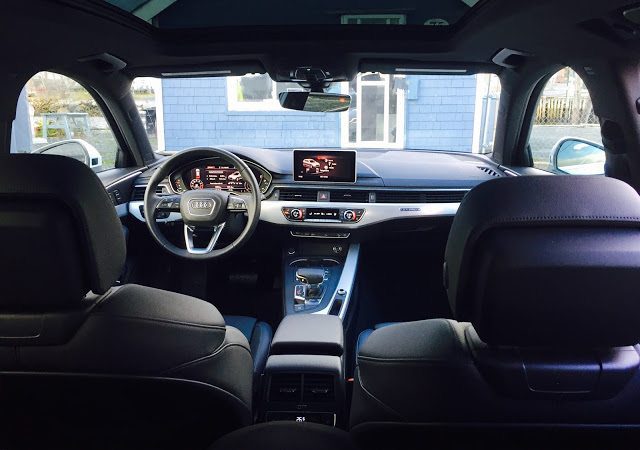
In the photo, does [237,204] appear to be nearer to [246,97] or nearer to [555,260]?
[555,260]

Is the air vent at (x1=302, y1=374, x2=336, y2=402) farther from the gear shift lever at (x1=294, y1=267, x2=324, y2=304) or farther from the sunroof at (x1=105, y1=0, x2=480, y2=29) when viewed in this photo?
the sunroof at (x1=105, y1=0, x2=480, y2=29)

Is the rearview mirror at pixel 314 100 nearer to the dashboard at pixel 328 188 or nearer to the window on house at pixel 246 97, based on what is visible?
the dashboard at pixel 328 188

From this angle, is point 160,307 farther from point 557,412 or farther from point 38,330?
point 557,412

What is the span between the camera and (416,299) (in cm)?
409

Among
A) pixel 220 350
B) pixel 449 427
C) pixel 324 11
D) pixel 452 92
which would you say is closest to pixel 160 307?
pixel 220 350

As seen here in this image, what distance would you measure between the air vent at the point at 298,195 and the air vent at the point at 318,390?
1.59 metres

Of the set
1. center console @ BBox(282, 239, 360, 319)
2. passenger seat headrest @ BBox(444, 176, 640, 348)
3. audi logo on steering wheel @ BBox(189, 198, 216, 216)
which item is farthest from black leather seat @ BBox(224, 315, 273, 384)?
passenger seat headrest @ BBox(444, 176, 640, 348)

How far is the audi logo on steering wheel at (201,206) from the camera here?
325 centimetres

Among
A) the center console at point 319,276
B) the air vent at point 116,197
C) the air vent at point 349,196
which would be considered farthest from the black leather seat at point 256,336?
the air vent at point 116,197

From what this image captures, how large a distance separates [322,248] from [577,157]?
177 cm

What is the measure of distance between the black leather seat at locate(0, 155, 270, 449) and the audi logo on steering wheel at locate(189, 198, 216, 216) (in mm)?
1550

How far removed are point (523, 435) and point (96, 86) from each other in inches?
129

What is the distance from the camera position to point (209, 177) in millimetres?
3713

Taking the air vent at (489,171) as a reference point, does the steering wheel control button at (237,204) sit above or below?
below
